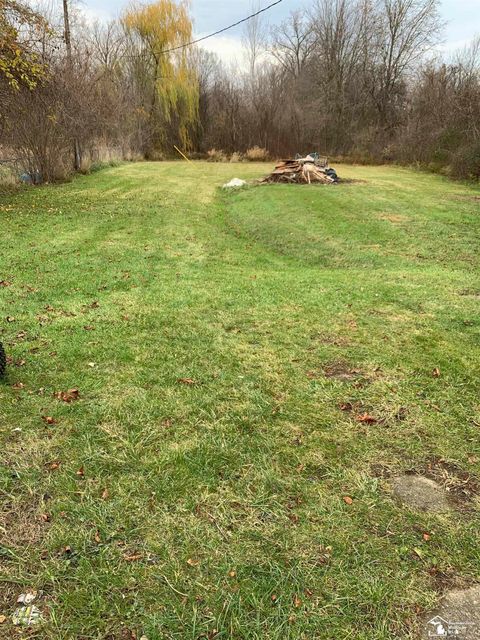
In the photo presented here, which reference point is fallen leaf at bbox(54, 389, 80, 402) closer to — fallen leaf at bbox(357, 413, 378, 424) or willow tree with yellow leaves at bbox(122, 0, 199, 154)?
fallen leaf at bbox(357, 413, 378, 424)

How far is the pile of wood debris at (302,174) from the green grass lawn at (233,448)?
925 centimetres

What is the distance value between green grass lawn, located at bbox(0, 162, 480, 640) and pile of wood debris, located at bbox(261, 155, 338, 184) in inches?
364

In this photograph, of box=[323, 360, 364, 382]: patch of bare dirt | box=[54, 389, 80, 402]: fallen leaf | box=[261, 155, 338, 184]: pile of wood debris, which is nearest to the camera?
box=[54, 389, 80, 402]: fallen leaf

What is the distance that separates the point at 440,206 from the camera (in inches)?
400

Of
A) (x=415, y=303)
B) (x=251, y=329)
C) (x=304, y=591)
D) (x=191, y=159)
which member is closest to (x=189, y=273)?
(x=251, y=329)

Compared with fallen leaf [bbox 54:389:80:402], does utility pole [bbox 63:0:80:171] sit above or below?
above

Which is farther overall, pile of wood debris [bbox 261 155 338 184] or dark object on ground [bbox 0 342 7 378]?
pile of wood debris [bbox 261 155 338 184]

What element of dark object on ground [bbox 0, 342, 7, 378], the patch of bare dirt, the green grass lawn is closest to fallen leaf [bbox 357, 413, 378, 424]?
the green grass lawn

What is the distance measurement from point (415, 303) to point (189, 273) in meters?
2.74

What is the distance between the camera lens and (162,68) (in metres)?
23.6

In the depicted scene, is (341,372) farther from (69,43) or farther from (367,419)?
(69,43)

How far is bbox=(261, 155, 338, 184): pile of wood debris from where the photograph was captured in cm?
1397

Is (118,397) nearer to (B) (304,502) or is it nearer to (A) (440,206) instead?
(B) (304,502)

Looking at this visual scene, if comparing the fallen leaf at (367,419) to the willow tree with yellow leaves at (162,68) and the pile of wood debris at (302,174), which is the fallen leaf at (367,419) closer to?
the pile of wood debris at (302,174)
